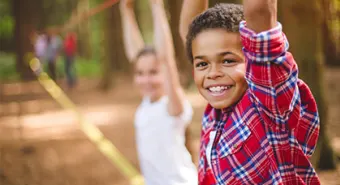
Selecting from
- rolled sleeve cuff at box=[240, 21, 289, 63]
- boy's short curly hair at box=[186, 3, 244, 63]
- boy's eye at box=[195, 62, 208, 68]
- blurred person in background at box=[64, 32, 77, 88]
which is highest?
boy's short curly hair at box=[186, 3, 244, 63]

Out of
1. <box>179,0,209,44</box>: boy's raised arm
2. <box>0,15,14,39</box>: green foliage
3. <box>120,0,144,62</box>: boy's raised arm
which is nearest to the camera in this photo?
<box>179,0,209,44</box>: boy's raised arm

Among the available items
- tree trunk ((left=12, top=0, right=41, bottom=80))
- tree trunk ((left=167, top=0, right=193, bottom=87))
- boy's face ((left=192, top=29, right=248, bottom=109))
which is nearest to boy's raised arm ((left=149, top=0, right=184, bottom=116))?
boy's face ((left=192, top=29, right=248, bottom=109))

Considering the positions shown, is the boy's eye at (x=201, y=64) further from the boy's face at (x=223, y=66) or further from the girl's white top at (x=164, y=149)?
the girl's white top at (x=164, y=149)

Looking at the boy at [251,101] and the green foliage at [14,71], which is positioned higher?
the boy at [251,101]

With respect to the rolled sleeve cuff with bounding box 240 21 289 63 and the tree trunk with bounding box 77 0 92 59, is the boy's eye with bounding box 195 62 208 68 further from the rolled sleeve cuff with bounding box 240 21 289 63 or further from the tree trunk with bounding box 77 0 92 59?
the tree trunk with bounding box 77 0 92 59

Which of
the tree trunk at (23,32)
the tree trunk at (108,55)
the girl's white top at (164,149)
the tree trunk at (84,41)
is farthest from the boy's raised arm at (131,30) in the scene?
the tree trunk at (84,41)

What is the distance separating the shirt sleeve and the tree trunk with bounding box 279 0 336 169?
3195mm

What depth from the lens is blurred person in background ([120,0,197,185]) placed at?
7.82 ft

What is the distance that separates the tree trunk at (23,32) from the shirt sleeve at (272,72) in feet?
55.4

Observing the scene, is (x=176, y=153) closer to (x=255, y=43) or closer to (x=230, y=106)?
(x=230, y=106)

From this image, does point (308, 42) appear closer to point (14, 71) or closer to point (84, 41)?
point (14, 71)

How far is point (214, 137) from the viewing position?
1413 mm

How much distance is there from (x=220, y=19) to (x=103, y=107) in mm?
9913

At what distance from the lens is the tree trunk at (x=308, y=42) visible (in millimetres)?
4262
